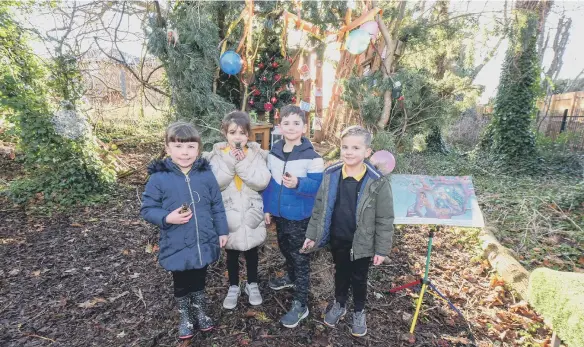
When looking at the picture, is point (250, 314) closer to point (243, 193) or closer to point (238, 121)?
point (243, 193)

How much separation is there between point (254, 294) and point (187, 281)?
2.29 ft

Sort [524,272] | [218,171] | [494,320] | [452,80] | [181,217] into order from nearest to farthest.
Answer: [181,217] < [218,171] < [494,320] < [524,272] < [452,80]

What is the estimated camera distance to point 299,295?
2.58m

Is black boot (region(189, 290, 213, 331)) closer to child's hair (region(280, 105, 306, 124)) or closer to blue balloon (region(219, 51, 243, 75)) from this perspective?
child's hair (region(280, 105, 306, 124))

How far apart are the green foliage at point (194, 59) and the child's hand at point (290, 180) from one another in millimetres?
2646

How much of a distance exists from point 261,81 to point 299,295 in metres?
4.20

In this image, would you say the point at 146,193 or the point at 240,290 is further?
the point at 240,290

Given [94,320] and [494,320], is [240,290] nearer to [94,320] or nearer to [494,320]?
[94,320]

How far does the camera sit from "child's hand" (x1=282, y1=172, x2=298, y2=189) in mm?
2242

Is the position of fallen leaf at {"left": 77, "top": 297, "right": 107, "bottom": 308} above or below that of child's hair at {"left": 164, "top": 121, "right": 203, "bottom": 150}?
below

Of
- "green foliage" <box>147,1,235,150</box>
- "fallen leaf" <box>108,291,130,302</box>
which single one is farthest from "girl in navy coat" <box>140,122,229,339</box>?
"green foliage" <box>147,1,235,150</box>

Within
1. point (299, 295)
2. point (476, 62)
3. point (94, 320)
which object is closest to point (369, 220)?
point (299, 295)

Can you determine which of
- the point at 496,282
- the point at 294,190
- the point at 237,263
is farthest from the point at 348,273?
the point at 496,282

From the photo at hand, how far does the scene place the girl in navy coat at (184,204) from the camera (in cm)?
211
